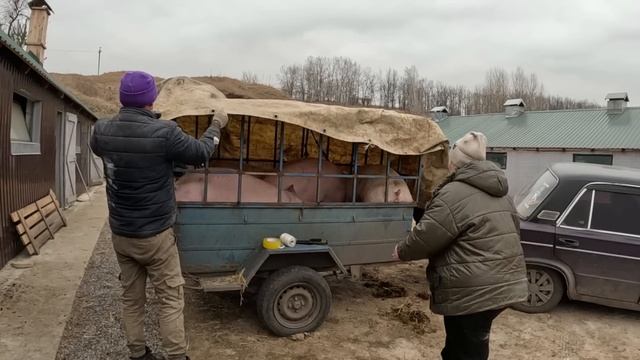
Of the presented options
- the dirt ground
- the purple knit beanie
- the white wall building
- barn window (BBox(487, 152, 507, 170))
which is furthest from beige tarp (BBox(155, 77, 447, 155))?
barn window (BBox(487, 152, 507, 170))

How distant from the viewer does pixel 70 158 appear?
40.3 ft

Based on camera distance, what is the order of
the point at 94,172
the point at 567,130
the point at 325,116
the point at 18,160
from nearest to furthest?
the point at 325,116, the point at 18,160, the point at 94,172, the point at 567,130

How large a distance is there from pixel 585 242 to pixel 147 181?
15.9 ft

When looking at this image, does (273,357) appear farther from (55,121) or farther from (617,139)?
(617,139)

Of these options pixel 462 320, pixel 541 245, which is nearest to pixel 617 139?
pixel 541 245

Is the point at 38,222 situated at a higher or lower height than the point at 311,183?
lower

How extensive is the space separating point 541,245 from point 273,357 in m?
3.37

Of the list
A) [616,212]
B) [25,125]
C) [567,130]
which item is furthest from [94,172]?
[567,130]

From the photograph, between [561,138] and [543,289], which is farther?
[561,138]

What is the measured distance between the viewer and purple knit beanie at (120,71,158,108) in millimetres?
3143

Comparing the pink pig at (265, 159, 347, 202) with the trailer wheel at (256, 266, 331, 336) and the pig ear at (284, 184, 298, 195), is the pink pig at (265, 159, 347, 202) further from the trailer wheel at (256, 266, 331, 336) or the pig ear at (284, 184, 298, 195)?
the trailer wheel at (256, 266, 331, 336)

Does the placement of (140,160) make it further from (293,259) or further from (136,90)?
(293,259)

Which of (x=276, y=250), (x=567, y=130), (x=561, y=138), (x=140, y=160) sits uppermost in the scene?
(x=567, y=130)

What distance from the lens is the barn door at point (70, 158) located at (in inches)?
461
